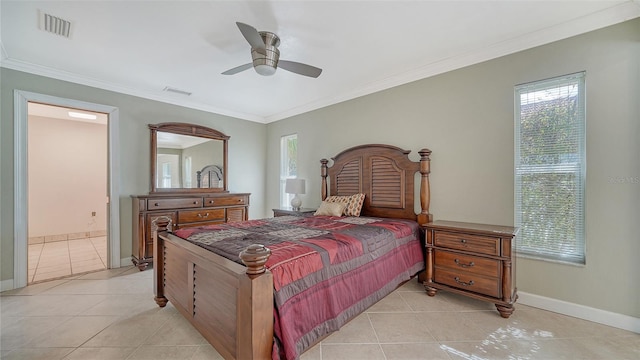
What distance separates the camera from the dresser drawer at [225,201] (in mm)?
A: 4257

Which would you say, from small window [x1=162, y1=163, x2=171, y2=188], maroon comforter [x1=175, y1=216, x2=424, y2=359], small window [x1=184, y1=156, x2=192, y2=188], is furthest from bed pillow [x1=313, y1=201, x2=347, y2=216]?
small window [x1=162, y1=163, x2=171, y2=188]

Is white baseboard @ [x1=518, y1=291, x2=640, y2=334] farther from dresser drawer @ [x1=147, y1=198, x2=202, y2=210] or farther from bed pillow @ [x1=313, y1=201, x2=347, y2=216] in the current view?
dresser drawer @ [x1=147, y1=198, x2=202, y2=210]

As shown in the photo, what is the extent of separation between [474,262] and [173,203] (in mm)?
4015

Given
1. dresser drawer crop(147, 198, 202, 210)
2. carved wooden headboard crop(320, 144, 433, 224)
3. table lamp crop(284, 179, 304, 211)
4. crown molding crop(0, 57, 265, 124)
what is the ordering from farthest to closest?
table lamp crop(284, 179, 304, 211), dresser drawer crop(147, 198, 202, 210), carved wooden headboard crop(320, 144, 433, 224), crown molding crop(0, 57, 265, 124)

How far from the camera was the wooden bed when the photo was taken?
1.33m

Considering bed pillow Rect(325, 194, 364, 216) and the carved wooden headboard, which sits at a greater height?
the carved wooden headboard

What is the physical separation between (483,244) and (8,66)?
18.3 ft

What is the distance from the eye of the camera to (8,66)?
9.73 feet

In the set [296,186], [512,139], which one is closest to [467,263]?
[512,139]

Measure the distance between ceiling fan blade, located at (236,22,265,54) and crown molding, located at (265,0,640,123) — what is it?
6.56 ft

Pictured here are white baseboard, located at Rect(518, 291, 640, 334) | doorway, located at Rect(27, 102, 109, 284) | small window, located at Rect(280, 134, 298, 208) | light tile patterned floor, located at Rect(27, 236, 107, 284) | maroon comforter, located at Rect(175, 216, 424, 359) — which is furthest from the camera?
small window, located at Rect(280, 134, 298, 208)

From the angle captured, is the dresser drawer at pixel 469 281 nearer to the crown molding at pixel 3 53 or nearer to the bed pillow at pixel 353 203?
the bed pillow at pixel 353 203

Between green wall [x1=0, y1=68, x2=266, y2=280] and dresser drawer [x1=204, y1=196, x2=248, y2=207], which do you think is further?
dresser drawer [x1=204, y1=196, x2=248, y2=207]

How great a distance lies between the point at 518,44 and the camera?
2.56m
